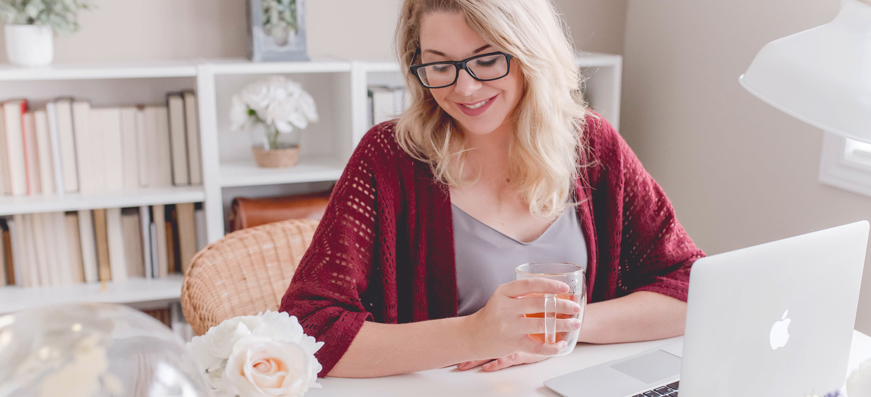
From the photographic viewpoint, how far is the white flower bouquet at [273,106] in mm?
2311

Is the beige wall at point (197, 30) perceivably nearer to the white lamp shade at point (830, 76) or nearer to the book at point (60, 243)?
the book at point (60, 243)

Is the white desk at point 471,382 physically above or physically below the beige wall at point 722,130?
below

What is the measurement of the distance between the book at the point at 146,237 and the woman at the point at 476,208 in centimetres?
Result: 126

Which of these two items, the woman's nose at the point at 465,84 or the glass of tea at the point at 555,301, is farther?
the woman's nose at the point at 465,84

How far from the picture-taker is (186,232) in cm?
241

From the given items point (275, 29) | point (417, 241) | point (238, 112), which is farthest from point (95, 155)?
point (417, 241)

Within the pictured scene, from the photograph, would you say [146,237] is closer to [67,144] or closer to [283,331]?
[67,144]

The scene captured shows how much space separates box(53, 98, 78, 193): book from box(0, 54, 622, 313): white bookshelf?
56mm

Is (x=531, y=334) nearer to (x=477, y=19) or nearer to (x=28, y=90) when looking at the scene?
(x=477, y=19)

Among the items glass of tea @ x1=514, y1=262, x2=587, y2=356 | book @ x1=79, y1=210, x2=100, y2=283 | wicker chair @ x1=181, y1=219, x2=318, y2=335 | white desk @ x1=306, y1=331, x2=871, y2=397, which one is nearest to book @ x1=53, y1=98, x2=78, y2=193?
book @ x1=79, y1=210, x2=100, y2=283

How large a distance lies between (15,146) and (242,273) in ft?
3.43

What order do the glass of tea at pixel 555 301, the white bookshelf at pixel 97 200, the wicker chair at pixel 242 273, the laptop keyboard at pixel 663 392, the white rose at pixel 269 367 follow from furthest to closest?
the white bookshelf at pixel 97 200 → the wicker chair at pixel 242 273 → the laptop keyboard at pixel 663 392 → the glass of tea at pixel 555 301 → the white rose at pixel 269 367

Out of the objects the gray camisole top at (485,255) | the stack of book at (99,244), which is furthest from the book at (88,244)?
the gray camisole top at (485,255)

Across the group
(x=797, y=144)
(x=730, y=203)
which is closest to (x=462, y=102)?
(x=797, y=144)
